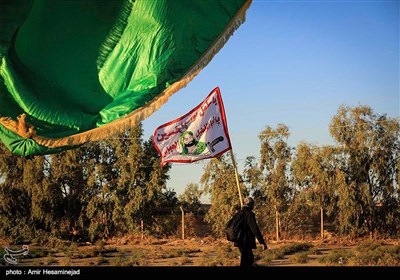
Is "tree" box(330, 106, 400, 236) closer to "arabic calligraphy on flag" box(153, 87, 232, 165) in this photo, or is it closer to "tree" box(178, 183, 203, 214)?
"tree" box(178, 183, 203, 214)

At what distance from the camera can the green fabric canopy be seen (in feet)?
14.0

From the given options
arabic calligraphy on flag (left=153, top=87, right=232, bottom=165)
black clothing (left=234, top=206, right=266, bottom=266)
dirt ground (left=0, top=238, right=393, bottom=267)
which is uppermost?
arabic calligraphy on flag (left=153, top=87, right=232, bottom=165)

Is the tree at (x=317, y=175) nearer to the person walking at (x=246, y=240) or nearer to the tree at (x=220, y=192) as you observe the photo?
the tree at (x=220, y=192)

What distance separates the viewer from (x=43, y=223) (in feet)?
69.5

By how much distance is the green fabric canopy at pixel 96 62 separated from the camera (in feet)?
14.0

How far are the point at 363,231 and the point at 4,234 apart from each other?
12748 millimetres

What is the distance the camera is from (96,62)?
4680 millimetres

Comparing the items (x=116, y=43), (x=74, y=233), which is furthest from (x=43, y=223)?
(x=116, y=43)

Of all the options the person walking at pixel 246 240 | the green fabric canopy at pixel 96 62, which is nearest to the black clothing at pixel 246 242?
the person walking at pixel 246 240

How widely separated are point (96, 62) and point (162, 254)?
41.1 ft

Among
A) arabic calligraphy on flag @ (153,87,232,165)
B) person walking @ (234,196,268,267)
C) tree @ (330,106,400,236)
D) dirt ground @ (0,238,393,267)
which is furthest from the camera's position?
tree @ (330,106,400,236)

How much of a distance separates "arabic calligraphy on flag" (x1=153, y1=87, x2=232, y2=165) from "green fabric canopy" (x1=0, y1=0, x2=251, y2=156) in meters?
6.21

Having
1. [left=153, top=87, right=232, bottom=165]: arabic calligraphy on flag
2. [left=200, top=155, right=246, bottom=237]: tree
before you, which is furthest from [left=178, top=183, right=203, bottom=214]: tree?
[left=153, top=87, right=232, bottom=165]: arabic calligraphy on flag

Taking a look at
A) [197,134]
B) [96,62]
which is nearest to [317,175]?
[197,134]
